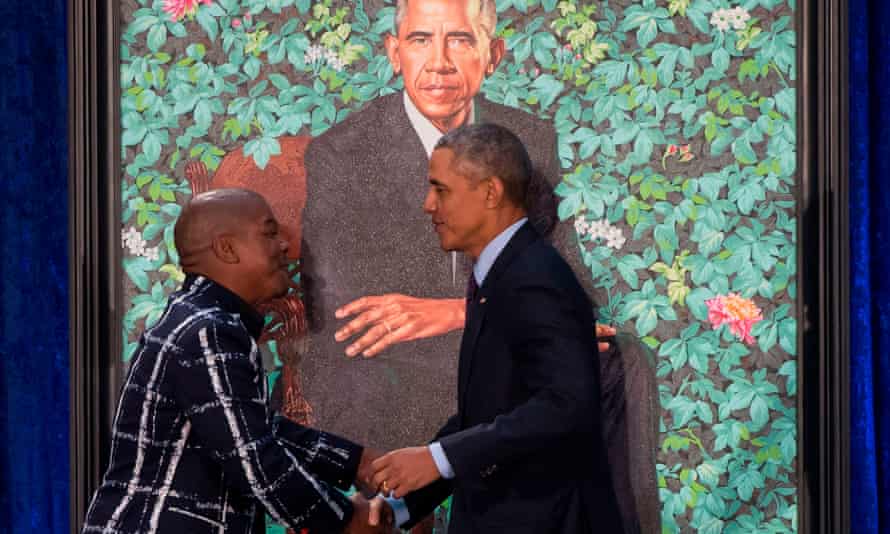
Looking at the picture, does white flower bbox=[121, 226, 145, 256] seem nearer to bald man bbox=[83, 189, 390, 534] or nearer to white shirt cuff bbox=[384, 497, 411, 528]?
bald man bbox=[83, 189, 390, 534]

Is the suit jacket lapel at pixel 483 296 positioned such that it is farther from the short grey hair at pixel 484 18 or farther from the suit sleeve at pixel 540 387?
the short grey hair at pixel 484 18

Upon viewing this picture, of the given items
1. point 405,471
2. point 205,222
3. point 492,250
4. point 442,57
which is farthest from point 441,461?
point 442,57

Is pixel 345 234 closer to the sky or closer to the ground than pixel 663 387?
closer to the sky

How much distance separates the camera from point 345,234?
3.02 m

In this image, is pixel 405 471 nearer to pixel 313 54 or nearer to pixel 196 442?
pixel 196 442

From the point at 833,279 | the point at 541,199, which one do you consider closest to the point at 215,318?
the point at 541,199

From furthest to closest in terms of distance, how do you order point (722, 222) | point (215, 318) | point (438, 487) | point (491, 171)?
1. point (722, 222)
2. point (438, 487)
3. point (491, 171)
4. point (215, 318)

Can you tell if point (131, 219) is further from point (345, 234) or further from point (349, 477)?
point (349, 477)

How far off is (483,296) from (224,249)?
1.89 ft

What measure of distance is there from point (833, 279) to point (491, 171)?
0.99 meters

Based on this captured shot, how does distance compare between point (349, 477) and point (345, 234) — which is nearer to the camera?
point (349, 477)

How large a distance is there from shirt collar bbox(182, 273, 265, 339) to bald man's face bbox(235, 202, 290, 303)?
0.06 meters

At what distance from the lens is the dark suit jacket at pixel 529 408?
92.8 inches

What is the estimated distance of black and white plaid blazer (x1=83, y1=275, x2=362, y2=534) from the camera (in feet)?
7.39
